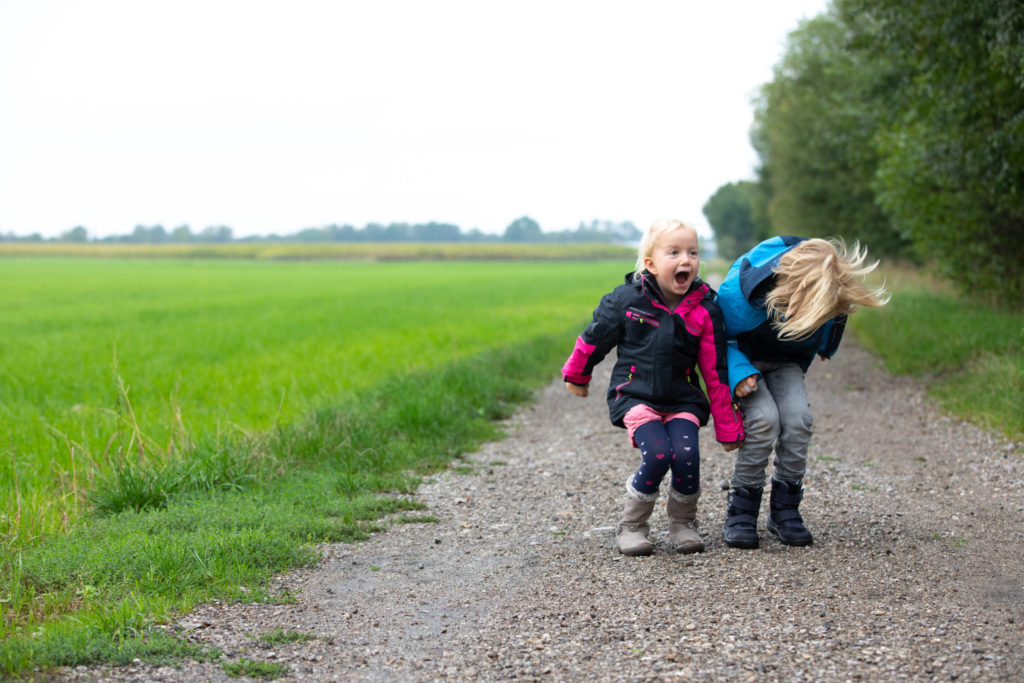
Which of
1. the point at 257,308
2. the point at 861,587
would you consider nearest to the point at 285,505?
the point at 861,587

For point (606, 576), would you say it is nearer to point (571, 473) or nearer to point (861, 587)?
point (861, 587)

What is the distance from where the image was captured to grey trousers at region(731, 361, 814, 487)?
4676 mm

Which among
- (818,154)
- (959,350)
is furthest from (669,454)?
(818,154)

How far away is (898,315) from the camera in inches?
616

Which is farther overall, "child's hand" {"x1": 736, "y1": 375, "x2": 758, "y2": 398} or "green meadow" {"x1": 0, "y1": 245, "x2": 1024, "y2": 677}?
"child's hand" {"x1": 736, "y1": 375, "x2": 758, "y2": 398}

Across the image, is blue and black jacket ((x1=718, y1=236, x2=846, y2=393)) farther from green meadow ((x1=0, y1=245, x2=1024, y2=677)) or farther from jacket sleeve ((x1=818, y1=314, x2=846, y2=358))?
green meadow ((x1=0, y1=245, x2=1024, y2=677))

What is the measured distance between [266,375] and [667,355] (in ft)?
28.6

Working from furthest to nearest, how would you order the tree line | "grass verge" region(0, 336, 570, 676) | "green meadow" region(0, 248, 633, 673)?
the tree line → "green meadow" region(0, 248, 633, 673) → "grass verge" region(0, 336, 570, 676)

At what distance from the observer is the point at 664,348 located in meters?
4.59

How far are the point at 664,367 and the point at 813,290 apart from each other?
82 cm

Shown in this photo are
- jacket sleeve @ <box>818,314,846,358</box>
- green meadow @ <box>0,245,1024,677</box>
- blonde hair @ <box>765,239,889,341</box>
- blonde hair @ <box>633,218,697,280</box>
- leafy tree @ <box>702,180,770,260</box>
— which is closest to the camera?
green meadow @ <box>0,245,1024,677</box>

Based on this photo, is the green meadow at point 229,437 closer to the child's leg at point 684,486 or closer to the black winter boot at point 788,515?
the child's leg at point 684,486

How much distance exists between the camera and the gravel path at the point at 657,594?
3.34m

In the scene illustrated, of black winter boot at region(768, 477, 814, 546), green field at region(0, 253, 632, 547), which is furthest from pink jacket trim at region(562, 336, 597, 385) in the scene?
green field at region(0, 253, 632, 547)
